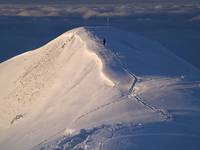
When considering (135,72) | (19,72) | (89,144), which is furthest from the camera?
(19,72)

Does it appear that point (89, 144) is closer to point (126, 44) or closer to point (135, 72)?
point (135, 72)

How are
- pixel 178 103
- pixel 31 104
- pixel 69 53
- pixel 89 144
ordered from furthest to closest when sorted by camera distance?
pixel 69 53 < pixel 31 104 < pixel 178 103 < pixel 89 144

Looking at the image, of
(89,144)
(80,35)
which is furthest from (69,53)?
(89,144)

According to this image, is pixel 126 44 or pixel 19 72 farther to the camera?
pixel 19 72

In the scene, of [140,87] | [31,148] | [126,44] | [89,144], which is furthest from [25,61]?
[89,144]

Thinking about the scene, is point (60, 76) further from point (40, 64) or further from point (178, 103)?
point (178, 103)

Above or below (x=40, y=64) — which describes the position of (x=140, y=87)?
above
